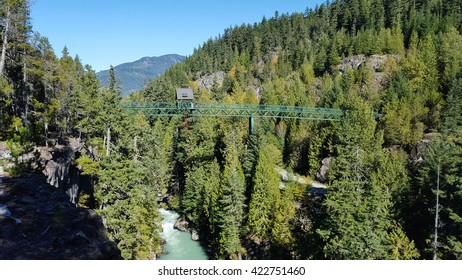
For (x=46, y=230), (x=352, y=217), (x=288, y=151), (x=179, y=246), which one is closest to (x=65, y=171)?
(x=179, y=246)

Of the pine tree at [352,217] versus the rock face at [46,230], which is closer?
the rock face at [46,230]

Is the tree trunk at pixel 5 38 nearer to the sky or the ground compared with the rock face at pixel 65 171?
nearer to the sky

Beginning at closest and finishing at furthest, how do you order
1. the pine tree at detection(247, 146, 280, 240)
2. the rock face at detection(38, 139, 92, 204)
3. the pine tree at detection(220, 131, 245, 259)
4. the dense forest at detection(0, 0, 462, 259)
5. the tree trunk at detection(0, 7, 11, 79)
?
1. the dense forest at detection(0, 0, 462, 259)
2. the tree trunk at detection(0, 7, 11, 79)
3. the rock face at detection(38, 139, 92, 204)
4. the pine tree at detection(220, 131, 245, 259)
5. the pine tree at detection(247, 146, 280, 240)

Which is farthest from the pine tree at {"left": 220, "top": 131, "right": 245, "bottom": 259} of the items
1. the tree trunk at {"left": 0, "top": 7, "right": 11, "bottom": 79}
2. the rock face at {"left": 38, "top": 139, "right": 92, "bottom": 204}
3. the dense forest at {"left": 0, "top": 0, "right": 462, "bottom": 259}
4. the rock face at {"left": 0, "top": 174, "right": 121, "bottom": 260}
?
the rock face at {"left": 0, "top": 174, "right": 121, "bottom": 260}

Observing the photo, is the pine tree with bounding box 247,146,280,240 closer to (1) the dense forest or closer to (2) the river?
(1) the dense forest

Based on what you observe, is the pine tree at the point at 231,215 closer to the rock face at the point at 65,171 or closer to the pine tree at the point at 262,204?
the pine tree at the point at 262,204

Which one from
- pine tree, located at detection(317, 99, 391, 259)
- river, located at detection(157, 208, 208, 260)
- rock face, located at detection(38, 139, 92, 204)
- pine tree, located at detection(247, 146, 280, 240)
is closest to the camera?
pine tree, located at detection(317, 99, 391, 259)

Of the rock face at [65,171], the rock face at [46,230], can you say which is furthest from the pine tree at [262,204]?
the rock face at [46,230]
